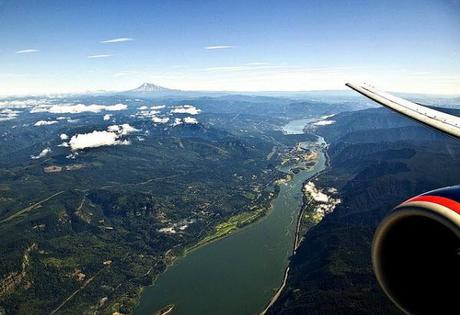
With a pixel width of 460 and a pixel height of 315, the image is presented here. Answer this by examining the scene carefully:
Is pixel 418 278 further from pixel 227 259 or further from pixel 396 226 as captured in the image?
pixel 227 259

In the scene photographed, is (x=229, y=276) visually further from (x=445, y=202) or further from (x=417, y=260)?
(x=445, y=202)

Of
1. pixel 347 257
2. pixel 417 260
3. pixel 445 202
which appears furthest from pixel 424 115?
pixel 347 257

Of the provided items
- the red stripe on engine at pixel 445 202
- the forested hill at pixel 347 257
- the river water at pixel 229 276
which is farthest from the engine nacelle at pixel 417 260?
the river water at pixel 229 276

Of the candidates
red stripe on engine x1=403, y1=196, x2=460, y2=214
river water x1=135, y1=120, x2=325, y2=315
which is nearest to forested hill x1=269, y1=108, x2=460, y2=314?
river water x1=135, y1=120, x2=325, y2=315

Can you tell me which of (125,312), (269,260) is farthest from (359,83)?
(269,260)

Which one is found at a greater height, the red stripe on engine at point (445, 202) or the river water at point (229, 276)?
the red stripe on engine at point (445, 202)

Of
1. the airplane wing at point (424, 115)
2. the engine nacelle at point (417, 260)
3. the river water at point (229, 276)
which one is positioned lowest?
the river water at point (229, 276)

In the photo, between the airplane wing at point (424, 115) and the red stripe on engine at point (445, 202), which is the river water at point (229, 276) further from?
the red stripe on engine at point (445, 202)
